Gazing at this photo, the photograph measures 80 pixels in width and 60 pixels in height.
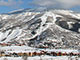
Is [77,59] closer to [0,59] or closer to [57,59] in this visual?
[57,59]

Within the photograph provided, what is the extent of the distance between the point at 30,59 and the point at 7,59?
9.84 metres

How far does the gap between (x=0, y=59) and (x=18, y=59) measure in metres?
7.70

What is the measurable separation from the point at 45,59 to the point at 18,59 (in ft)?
38.2

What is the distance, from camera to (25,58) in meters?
110

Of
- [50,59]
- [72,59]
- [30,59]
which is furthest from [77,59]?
[30,59]

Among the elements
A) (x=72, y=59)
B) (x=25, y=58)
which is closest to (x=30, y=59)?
(x=25, y=58)

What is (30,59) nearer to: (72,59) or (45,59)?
(45,59)

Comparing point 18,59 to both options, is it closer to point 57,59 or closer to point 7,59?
point 7,59

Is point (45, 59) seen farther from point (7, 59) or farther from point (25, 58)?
point (7, 59)

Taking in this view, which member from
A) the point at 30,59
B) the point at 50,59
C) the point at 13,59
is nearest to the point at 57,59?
the point at 50,59

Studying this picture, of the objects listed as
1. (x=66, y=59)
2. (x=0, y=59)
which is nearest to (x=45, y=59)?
(x=66, y=59)

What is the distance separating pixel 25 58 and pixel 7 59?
7.54 m

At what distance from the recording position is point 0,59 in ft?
364

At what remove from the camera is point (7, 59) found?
358 ft
